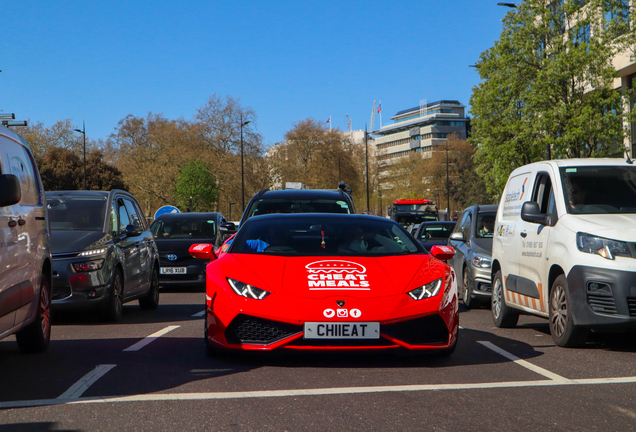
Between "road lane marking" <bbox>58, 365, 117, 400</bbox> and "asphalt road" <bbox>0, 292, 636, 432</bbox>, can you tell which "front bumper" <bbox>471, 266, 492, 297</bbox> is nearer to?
"asphalt road" <bbox>0, 292, 636, 432</bbox>

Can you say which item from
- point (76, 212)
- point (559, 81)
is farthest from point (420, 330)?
point (559, 81)

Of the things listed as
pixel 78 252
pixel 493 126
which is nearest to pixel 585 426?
pixel 78 252

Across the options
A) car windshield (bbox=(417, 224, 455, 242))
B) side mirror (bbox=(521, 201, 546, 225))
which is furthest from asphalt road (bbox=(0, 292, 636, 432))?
car windshield (bbox=(417, 224, 455, 242))

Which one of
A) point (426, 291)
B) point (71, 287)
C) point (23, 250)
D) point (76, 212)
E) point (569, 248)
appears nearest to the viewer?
point (426, 291)

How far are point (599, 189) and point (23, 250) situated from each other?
19.4ft

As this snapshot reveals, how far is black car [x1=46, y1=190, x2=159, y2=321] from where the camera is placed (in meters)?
10.3

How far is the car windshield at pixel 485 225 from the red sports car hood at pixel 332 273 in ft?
23.8

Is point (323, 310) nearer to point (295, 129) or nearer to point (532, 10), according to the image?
point (532, 10)

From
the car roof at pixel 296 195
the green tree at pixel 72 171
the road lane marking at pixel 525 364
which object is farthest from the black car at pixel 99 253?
the green tree at pixel 72 171

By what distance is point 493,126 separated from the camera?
4169 centimetres

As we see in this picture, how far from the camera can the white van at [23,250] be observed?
243 inches

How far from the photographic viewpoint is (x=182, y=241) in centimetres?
1853

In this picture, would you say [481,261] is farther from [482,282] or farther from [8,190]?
[8,190]

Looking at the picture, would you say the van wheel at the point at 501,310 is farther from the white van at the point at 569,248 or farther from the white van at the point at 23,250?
the white van at the point at 23,250
